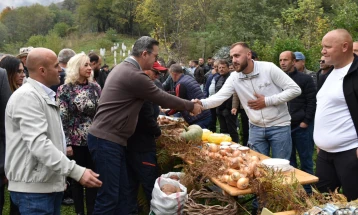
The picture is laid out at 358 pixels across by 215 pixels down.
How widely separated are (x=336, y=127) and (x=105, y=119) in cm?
200

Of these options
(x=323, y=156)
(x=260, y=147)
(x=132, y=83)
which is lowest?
(x=260, y=147)

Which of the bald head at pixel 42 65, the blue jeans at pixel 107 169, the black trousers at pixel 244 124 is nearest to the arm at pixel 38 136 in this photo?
the bald head at pixel 42 65

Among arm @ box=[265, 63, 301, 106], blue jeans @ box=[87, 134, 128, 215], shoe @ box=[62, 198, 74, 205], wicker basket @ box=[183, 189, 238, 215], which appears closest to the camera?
wicker basket @ box=[183, 189, 238, 215]

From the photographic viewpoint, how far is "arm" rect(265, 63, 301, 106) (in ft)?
13.4

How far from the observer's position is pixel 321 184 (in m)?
3.36

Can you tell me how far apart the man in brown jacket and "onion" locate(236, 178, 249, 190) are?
3.42ft

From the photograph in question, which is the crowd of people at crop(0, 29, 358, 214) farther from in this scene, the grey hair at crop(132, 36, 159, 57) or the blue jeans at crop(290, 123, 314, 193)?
the blue jeans at crop(290, 123, 314, 193)

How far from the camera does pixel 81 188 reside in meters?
4.59

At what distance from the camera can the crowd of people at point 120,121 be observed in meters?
2.47

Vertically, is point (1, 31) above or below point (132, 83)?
below

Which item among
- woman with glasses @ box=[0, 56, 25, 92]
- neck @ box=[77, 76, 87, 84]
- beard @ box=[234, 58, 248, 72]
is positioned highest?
beard @ box=[234, 58, 248, 72]

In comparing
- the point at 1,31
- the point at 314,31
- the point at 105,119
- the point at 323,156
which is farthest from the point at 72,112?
the point at 1,31

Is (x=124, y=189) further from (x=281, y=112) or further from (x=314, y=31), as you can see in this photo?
(x=314, y=31)

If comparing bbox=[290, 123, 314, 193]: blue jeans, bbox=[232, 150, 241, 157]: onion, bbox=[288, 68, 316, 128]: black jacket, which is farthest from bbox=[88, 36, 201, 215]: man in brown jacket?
bbox=[290, 123, 314, 193]: blue jeans
